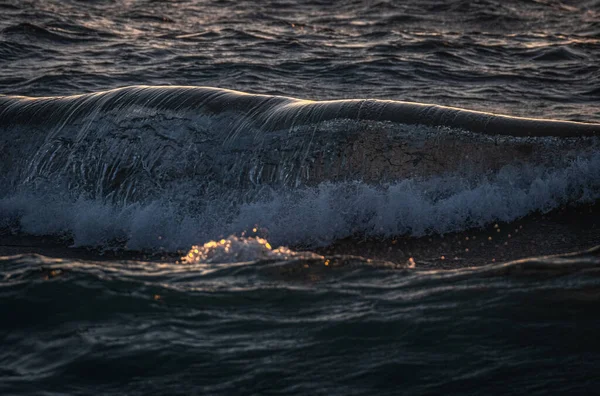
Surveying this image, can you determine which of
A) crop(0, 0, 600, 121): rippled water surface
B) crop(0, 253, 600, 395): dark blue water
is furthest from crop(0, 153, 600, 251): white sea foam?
crop(0, 0, 600, 121): rippled water surface

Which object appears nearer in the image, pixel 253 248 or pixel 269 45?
pixel 253 248

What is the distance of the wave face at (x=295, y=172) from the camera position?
277 inches

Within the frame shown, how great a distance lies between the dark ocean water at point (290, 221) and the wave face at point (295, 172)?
18 millimetres

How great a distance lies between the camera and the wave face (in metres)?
7.05

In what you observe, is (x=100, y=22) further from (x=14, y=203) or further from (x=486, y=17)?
(x=14, y=203)

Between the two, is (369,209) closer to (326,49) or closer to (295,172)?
(295,172)

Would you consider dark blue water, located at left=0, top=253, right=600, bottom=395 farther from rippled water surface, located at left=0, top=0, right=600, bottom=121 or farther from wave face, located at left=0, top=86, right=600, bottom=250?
rippled water surface, located at left=0, top=0, right=600, bottom=121

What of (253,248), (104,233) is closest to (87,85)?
(104,233)

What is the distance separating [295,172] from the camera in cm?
728

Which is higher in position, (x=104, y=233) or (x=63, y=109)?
(x=63, y=109)

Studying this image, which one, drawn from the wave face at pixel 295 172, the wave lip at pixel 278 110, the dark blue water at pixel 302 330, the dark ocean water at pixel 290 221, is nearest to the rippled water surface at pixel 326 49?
the dark ocean water at pixel 290 221

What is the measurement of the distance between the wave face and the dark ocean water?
0.06 feet

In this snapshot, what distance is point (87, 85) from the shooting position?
484 inches

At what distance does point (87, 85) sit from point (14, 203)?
4.59 meters
